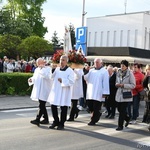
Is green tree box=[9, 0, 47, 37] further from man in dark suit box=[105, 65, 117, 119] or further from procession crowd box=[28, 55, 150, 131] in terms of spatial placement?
procession crowd box=[28, 55, 150, 131]

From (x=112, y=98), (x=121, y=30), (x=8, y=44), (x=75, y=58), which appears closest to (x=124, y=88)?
(x=75, y=58)

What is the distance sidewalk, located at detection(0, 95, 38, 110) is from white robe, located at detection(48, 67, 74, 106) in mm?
4175

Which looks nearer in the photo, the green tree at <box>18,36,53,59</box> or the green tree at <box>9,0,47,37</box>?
the green tree at <box>18,36,53,59</box>

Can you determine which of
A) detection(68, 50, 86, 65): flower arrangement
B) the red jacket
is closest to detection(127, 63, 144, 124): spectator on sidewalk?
the red jacket

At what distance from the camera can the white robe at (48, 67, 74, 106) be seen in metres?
9.05

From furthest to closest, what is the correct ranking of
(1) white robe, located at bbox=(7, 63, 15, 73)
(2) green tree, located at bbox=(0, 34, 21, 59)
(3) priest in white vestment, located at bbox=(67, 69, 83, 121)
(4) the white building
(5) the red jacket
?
(4) the white building < (2) green tree, located at bbox=(0, 34, 21, 59) < (1) white robe, located at bbox=(7, 63, 15, 73) < (5) the red jacket < (3) priest in white vestment, located at bbox=(67, 69, 83, 121)

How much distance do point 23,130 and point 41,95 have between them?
1.13 m

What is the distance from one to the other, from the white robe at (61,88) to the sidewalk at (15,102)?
4.18 m

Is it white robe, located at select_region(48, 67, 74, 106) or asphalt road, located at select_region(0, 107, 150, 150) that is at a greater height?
Answer: white robe, located at select_region(48, 67, 74, 106)

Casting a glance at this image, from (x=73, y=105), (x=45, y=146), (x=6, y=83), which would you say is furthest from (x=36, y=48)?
(x=45, y=146)

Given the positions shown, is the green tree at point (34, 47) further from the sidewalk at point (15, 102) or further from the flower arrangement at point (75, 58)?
the flower arrangement at point (75, 58)

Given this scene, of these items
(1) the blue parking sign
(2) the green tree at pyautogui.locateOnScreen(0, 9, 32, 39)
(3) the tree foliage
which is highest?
(3) the tree foliage

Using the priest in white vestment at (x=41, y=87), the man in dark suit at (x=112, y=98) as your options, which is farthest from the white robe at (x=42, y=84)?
the man in dark suit at (x=112, y=98)

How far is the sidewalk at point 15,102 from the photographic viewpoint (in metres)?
13.3
